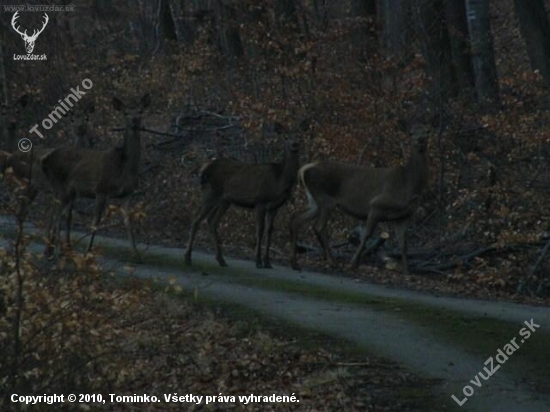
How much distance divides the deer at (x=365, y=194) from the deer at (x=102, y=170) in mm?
2572

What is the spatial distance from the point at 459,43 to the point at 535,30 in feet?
9.13

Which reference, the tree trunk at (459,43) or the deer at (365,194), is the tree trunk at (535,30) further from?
the deer at (365,194)

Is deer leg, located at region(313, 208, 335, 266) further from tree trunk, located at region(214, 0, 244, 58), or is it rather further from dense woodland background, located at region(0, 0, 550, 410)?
tree trunk, located at region(214, 0, 244, 58)

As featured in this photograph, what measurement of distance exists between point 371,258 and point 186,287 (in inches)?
205

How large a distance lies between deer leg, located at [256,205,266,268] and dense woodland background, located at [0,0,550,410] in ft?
3.70

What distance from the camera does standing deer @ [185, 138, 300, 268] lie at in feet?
69.3

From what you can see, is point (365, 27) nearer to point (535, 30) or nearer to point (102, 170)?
point (535, 30)

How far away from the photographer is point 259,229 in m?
20.8

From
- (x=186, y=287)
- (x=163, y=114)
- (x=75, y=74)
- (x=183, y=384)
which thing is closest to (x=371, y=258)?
(x=186, y=287)

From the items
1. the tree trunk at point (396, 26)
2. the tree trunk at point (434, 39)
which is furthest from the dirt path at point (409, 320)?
the tree trunk at point (434, 39)

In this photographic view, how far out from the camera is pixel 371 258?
2239cm

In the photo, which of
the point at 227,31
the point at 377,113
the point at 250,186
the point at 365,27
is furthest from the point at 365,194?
the point at 227,31

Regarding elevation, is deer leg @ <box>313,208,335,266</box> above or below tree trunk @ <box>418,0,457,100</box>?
below

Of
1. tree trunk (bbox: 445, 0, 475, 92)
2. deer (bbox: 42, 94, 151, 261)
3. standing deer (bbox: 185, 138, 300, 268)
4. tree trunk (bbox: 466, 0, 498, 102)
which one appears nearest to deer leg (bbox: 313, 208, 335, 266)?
standing deer (bbox: 185, 138, 300, 268)
